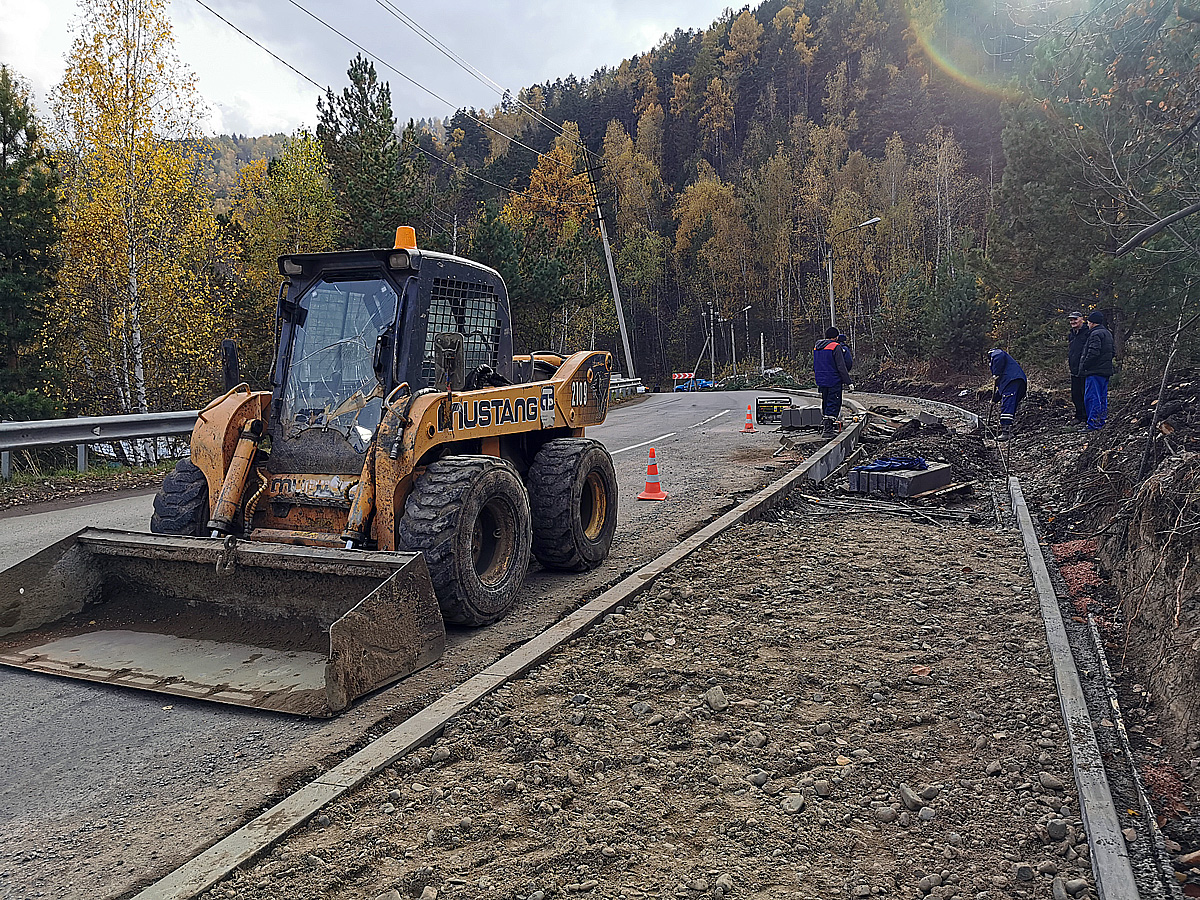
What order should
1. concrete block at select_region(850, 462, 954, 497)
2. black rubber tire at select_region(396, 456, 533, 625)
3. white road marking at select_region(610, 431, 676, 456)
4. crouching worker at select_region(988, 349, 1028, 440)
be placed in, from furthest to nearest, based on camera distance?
crouching worker at select_region(988, 349, 1028, 440) → white road marking at select_region(610, 431, 676, 456) → concrete block at select_region(850, 462, 954, 497) → black rubber tire at select_region(396, 456, 533, 625)

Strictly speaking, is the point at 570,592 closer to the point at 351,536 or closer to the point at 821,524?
the point at 351,536

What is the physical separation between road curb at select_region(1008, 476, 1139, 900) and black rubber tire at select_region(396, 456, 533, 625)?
3.24m

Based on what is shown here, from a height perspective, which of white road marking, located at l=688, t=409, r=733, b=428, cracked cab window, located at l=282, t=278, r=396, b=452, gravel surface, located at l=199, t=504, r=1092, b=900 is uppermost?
cracked cab window, located at l=282, t=278, r=396, b=452

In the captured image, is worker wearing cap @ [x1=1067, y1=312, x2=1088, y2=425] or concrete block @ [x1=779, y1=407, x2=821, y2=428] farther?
concrete block @ [x1=779, y1=407, x2=821, y2=428]

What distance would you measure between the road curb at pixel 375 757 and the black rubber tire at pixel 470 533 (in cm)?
47

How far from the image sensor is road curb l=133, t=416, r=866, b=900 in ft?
9.20

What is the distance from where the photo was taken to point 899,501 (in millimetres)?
9742

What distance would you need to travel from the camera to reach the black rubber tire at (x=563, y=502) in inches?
253

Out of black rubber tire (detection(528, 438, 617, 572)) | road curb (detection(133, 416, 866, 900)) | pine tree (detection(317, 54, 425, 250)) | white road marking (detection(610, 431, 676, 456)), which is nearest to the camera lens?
road curb (detection(133, 416, 866, 900))

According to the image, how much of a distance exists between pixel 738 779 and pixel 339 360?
12.7 feet

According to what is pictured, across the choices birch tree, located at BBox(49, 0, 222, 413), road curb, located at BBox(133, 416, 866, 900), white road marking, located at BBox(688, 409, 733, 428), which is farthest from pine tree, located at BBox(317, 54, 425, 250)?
road curb, located at BBox(133, 416, 866, 900)

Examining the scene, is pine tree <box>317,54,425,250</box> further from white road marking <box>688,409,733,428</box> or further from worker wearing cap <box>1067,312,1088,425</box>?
worker wearing cap <box>1067,312,1088,425</box>

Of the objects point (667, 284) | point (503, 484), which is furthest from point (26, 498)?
point (667, 284)

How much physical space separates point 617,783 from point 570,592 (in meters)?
2.81
